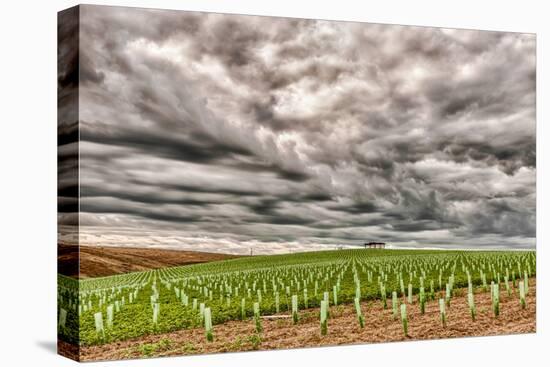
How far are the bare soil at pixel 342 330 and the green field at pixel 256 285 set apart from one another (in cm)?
18

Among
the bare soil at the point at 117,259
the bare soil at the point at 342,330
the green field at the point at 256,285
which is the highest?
the bare soil at the point at 117,259

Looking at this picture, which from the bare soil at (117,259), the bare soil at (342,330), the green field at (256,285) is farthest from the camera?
the bare soil at (342,330)

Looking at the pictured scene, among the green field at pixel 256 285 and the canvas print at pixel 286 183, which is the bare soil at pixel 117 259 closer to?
the canvas print at pixel 286 183

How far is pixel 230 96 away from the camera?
16.9 meters

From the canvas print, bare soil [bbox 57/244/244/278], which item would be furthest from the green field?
bare soil [bbox 57/244/244/278]

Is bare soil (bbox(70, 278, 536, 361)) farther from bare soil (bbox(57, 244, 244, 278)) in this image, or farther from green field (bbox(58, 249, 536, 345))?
bare soil (bbox(57, 244, 244, 278))

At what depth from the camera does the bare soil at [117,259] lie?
51.3ft

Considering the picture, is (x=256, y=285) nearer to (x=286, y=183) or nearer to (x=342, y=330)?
(x=342, y=330)

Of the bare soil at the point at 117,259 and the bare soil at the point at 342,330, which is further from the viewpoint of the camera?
the bare soil at the point at 342,330

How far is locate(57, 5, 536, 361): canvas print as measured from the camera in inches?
624

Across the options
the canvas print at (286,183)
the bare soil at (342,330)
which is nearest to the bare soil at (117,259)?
the canvas print at (286,183)

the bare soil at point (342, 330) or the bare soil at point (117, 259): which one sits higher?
the bare soil at point (117, 259)

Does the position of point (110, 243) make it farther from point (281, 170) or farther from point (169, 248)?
point (281, 170)

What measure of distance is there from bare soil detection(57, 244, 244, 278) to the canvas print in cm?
3
